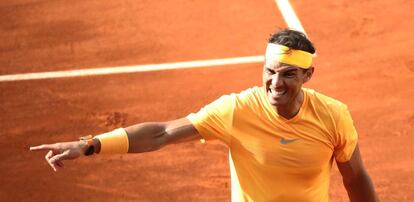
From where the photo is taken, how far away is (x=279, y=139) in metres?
4.65

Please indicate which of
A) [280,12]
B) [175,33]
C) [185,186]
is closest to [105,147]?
[185,186]

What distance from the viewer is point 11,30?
10633mm

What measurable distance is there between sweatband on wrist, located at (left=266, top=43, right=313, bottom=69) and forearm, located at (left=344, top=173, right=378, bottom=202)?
0.84 m

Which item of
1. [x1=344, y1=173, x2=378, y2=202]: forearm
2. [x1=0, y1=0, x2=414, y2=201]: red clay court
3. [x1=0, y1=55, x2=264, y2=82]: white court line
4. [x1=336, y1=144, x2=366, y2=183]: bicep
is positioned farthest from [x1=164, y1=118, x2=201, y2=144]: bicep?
[x1=0, y1=55, x2=264, y2=82]: white court line

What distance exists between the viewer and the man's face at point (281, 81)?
459cm

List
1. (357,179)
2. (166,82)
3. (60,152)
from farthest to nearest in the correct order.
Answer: (166,82) < (357,179) < (60,152)

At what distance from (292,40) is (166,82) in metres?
4.88

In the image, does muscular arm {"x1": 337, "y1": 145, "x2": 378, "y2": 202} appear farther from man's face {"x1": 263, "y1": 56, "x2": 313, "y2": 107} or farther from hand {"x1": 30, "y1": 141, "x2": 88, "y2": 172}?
hand {"x1": 30, "y1": 141, "x2": 88, "y2": 172}

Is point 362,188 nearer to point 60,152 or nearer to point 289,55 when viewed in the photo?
point 289,55

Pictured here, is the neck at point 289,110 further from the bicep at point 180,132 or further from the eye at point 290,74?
the bicep at point 180,132

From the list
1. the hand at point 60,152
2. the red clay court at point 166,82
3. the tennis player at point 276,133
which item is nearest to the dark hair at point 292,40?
the tennis player at point 276,133

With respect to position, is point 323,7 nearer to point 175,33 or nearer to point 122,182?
point 175,33

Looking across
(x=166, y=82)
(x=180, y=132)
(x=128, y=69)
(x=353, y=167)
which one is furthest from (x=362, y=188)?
(x=128, y=69)

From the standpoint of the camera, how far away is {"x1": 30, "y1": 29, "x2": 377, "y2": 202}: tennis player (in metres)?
4.64
